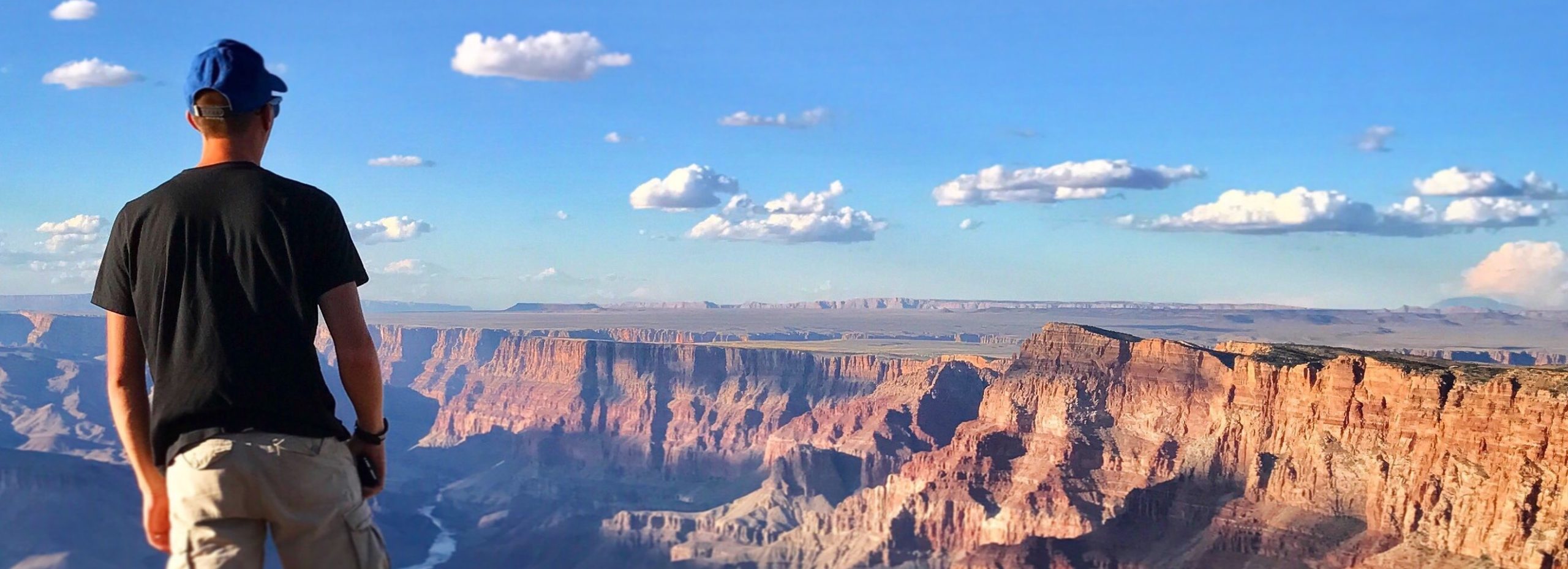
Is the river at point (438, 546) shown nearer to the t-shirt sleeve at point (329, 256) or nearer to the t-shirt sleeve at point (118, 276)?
the t-shirt sleeve at point (118, 276)

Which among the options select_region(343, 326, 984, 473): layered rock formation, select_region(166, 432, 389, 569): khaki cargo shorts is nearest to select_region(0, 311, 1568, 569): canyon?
select_region(343, 326, 984, 473): layered rock formation

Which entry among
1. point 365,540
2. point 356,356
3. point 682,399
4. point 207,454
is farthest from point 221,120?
point 682,399

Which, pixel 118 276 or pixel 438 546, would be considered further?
pixel 438 546

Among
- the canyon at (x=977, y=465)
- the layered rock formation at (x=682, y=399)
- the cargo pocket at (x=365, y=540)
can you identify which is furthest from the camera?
the layered rock formation at (x=682, y=399)

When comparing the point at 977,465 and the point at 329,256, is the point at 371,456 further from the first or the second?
the point at 977,465

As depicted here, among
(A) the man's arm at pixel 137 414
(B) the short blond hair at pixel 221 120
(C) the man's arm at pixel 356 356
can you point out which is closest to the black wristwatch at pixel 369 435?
(C) the man's arm at pixel 356 356

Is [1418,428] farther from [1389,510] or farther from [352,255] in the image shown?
[352,255]

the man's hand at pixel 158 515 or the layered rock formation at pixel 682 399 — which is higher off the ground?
the man's hand at pixel 158 515

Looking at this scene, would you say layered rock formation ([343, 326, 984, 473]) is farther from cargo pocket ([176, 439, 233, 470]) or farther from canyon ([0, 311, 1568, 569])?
cargo pocket ([176, 439, 233, 470])
